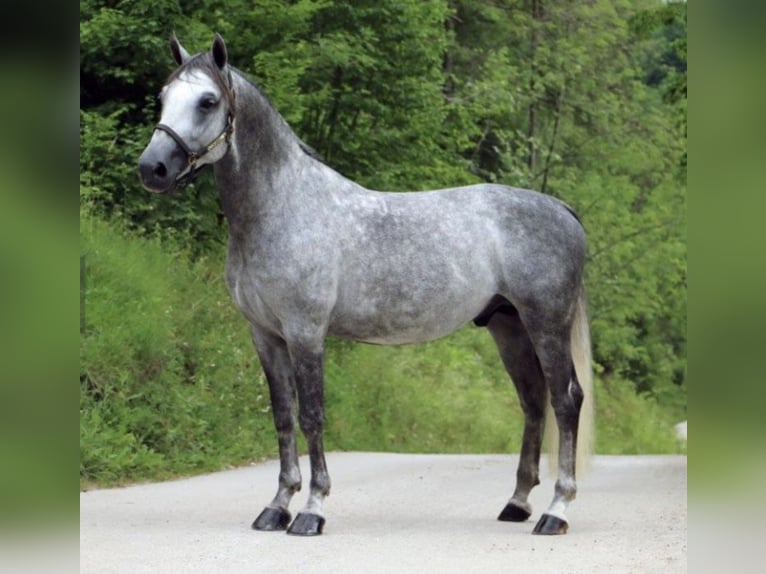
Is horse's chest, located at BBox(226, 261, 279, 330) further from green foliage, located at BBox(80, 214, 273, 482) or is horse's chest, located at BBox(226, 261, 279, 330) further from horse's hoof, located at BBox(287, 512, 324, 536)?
green foliage, located at BBox(80, 214, 273, 482)

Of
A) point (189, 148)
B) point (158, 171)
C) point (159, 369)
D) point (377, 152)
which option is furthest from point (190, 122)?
point (377, 152)

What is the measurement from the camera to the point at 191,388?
11594 mm

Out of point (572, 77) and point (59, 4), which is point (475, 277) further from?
point (572, 77)

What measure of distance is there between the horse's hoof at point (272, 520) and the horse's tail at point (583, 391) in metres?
1.66

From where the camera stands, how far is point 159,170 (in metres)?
6.32

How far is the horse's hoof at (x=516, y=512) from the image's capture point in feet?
25.3

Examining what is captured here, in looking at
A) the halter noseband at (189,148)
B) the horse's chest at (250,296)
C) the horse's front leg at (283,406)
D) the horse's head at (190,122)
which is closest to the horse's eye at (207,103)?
the horse's head at (190,122)

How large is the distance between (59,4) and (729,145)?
126cm

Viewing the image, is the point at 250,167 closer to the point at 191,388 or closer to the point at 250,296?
the point at 250,296

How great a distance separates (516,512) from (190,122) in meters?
3.14

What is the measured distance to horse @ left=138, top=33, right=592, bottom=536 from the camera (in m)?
6.74

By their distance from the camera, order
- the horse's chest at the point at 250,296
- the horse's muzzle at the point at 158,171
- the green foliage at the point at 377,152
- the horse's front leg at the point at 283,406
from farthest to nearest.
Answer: the green foliage at the point at 377,152 → the horse's front leg at the point at 283,406 → the horse's chest at the point at 250,296 → the horse's muzzle at the point at 158,171

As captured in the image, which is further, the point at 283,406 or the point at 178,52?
the point at 283,406

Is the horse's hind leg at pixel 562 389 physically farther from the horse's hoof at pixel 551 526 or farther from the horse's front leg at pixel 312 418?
the horse's front leg at pixel 312 418
